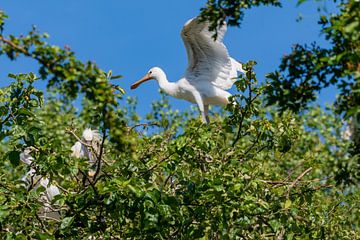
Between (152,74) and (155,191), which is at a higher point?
(152,74)

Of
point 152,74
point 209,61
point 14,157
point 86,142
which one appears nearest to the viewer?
point 14,157

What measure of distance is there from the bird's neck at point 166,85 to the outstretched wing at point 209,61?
0.27m

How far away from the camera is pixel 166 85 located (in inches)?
468

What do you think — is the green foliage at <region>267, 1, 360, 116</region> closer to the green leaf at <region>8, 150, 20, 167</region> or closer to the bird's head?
the green leaf at <region>8, 150, 20, 167</region>

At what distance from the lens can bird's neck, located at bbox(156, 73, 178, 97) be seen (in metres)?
11.7

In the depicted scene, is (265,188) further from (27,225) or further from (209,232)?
(27,225)

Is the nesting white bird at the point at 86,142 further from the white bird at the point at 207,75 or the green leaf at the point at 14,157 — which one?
the green leaf at the point at 14,157

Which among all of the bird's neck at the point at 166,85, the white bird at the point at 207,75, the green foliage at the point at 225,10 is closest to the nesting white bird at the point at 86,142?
the white bird at the point at 207,75

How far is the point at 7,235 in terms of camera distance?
5996 millimetres

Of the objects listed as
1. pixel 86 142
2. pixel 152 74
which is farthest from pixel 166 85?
pixel 86 142

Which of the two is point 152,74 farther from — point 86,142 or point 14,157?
point 14,157

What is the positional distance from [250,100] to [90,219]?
199cm

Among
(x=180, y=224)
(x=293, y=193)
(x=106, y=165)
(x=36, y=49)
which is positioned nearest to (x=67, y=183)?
(x=106, y=165)

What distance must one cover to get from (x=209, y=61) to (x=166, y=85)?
816mm
